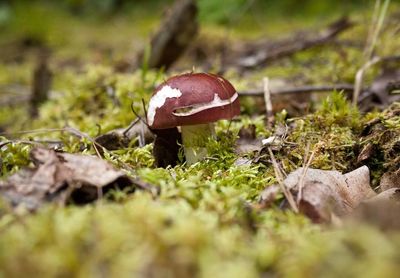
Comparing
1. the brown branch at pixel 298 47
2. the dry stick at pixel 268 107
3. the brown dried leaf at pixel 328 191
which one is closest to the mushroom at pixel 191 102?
the brown dried leaf at pixel 328 191

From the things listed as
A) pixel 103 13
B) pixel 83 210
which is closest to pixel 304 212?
pixel 83 210

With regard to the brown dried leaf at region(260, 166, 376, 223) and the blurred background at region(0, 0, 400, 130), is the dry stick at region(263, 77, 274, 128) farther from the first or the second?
the brown dried leaf at region(260, 166, 376, 223)

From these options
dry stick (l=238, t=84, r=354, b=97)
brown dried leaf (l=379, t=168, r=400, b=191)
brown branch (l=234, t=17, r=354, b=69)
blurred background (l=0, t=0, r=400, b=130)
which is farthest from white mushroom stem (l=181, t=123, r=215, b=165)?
brown branch (l=234, t=17, r=354, b=69)

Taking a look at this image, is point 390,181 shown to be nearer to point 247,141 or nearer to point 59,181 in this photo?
point 247,141

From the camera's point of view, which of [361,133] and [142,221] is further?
[361,133]

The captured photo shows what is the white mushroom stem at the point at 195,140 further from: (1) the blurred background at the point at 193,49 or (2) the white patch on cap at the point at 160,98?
(1) the blurred background at the point at 193,49

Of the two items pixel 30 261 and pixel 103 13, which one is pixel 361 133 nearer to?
pixel 30 261

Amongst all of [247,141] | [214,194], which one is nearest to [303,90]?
[247,141]
